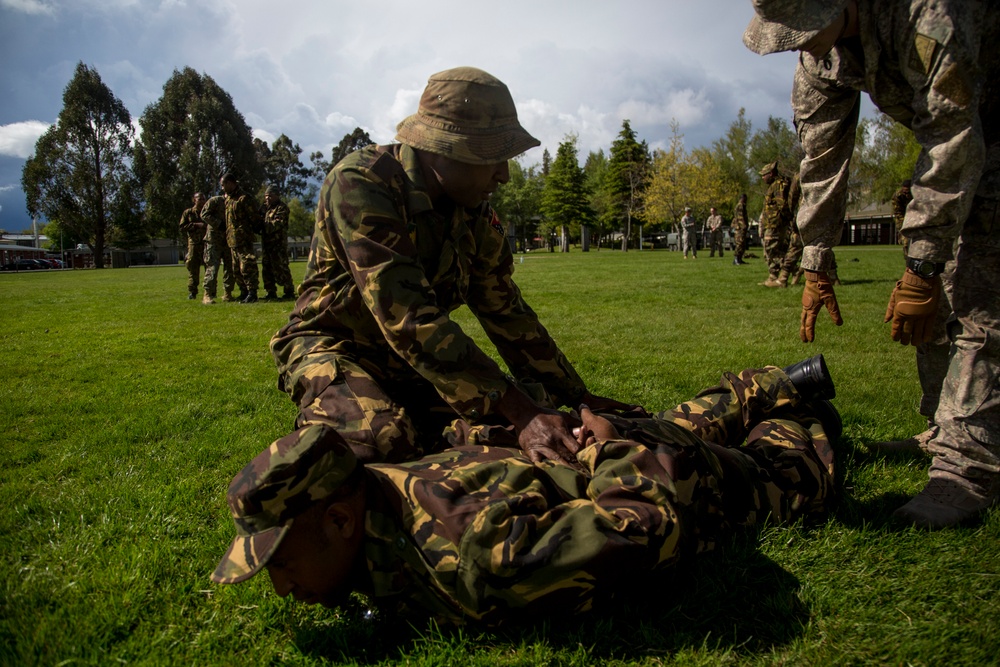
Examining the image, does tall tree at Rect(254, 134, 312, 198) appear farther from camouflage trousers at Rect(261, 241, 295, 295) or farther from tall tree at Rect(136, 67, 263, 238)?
camouflage trousers at Rect(261, 241, 295, 295)

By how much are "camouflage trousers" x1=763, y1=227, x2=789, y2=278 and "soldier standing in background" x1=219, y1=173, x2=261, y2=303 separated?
1094cm

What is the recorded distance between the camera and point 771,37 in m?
2.93

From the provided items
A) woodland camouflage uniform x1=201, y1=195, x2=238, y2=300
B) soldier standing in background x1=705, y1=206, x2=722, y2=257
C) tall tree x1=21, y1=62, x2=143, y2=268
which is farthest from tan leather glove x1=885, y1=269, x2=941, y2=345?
tall tree x1=21, y1=62, x2=143, y2=268

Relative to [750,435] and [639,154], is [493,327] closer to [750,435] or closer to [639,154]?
[750,435]

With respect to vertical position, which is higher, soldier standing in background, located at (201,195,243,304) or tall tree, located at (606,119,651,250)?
tall tree, located at (606,119,651,250)

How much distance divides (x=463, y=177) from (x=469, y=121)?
0.25 m

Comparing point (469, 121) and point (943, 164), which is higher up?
point (469, 121)

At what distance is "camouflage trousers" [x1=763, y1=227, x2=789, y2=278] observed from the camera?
13711mm

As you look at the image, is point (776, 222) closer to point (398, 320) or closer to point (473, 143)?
point (473, 143)

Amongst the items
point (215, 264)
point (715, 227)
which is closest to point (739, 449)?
point (215, 264)

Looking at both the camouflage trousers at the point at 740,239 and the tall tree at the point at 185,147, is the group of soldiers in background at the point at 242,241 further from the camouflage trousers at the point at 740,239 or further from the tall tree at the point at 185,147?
the tall tree at the point at 185,147

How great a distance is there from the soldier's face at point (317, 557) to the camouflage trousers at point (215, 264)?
12772mm

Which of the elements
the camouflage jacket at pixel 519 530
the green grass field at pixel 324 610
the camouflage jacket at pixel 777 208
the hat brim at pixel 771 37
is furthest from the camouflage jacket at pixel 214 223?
the camouflage jacket at pixel 519 530

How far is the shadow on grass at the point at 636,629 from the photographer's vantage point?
2.03 m
